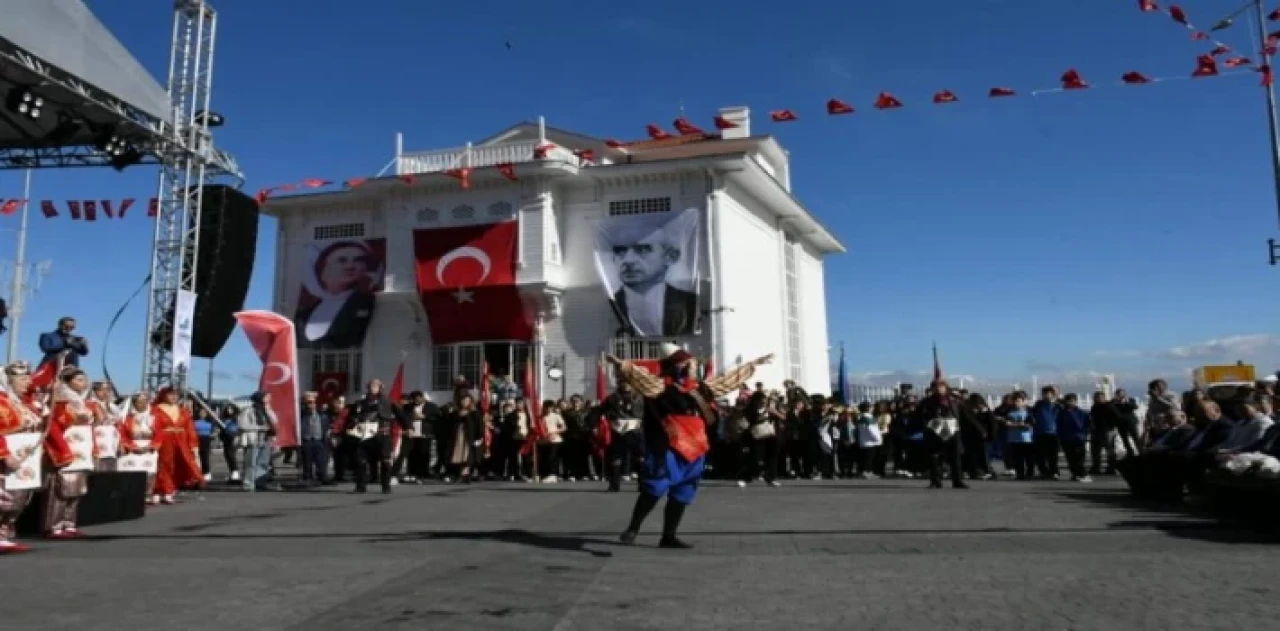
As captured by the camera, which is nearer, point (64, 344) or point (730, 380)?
point (730, 380)

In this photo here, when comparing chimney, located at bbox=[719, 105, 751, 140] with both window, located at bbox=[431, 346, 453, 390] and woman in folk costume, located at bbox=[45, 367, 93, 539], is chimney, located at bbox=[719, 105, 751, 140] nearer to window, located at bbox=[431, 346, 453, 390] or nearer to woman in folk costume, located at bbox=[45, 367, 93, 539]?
window, located at bbox=[431, 346, 453, 390]

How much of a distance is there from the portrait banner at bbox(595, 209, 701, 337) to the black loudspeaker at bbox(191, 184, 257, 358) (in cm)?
1016

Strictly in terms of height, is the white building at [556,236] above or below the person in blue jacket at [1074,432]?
above

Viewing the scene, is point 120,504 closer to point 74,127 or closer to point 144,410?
point 144,410

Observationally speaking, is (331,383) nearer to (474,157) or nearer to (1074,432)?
(474,157)

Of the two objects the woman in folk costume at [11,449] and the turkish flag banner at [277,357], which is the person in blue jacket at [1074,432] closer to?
the turkish flag banner at [277,357]

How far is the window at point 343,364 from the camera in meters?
30.5

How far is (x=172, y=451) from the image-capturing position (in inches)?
532

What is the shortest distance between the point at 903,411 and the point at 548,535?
11.7 meters

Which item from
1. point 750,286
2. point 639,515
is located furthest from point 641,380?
point 750,286

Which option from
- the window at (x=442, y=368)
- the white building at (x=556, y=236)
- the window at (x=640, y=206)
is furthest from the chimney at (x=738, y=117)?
the window at (x=442, y=368)

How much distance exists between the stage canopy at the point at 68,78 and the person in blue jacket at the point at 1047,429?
1869 centimetres

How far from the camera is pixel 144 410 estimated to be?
12.7 meters

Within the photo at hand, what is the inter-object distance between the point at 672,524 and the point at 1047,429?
10.8m
